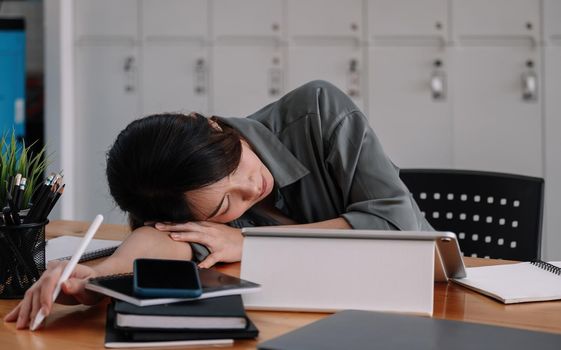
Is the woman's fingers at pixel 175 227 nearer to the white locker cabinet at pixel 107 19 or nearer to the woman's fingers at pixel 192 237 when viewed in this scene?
the woman's fingers at pixel 192 237

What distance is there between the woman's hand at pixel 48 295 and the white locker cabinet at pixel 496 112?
2950 mm

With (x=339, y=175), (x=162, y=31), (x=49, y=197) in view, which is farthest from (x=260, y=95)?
(x=49, y=197)

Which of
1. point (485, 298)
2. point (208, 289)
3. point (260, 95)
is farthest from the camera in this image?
point (260, 95)

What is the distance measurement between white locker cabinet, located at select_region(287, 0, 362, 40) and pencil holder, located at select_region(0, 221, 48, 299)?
279 centimetres

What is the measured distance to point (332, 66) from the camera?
3658mm

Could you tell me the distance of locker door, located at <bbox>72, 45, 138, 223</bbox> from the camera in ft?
12.5

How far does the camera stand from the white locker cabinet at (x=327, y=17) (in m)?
3.63

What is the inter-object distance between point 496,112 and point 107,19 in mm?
2080

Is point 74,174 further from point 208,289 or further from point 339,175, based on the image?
point 208,289

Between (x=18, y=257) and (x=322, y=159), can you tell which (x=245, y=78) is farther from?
(x=18, y=257)

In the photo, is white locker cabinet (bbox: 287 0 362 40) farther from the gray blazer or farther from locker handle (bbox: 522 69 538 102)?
the gray blazer

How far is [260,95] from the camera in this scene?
12.1 feet

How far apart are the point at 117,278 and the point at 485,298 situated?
0.50m

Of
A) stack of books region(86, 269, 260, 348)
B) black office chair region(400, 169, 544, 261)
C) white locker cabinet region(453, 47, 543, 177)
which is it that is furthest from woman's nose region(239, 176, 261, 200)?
white locker cabinet region(453, 47, 543, 177)
